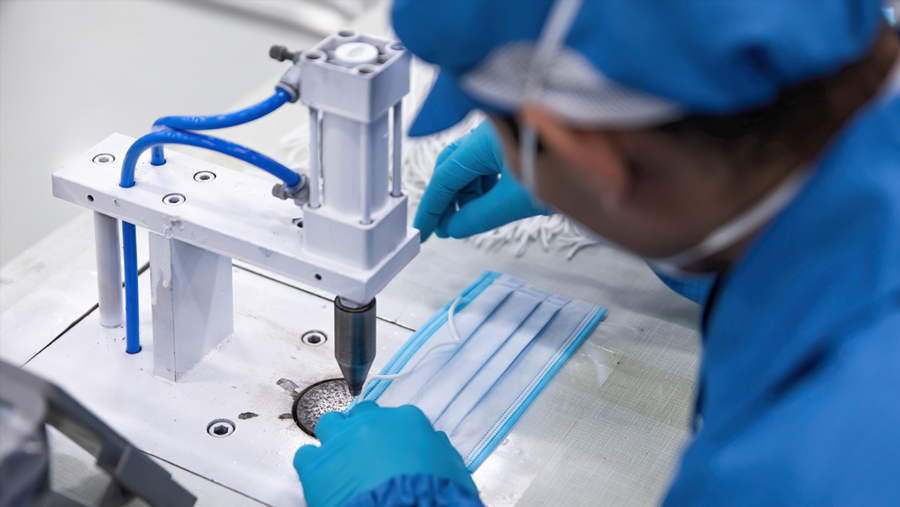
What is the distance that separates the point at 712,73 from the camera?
50cm

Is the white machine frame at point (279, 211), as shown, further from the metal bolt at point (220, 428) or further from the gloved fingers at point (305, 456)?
the gloved fingers at point (305, 456)

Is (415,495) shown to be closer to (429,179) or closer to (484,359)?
(484,359)

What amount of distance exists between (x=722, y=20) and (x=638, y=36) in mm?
44

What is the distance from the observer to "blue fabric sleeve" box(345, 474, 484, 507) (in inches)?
34.9

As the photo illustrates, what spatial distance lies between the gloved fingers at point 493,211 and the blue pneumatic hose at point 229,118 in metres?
0.46

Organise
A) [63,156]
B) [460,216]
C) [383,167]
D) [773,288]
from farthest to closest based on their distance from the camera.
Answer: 1. [63,156]
2. [460,216]
3. [383,167]
4. [773,288]

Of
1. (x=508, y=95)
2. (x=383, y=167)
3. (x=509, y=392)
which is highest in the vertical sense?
(x=508, y=95)

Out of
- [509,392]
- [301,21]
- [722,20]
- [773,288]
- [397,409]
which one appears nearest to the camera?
[722,20]

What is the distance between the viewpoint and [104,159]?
3.40 ft

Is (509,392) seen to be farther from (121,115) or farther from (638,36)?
(121,115)

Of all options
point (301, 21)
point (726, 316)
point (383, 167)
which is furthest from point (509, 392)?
point (301, 21)

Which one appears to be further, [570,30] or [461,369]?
[461,369]

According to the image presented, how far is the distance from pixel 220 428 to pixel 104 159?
341 millimetres

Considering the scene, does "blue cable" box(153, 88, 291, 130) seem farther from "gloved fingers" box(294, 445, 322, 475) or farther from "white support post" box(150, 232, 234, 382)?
"gloved fingers" box(294, 445, 322, 475)
